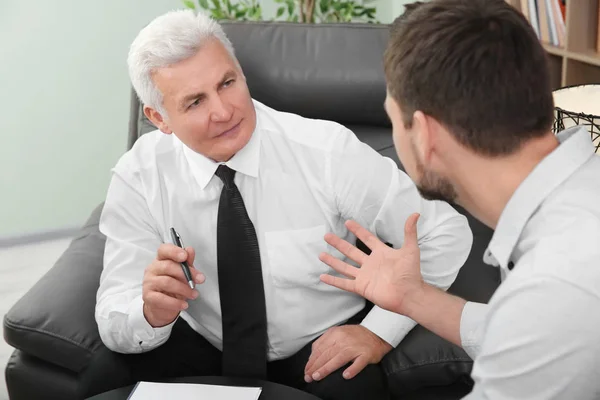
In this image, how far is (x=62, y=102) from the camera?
3.47 meters

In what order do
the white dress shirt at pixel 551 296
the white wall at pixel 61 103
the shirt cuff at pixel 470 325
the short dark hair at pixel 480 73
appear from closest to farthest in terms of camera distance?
the white dress shirt at pixel 551 296 < the short dark hair at pixel 480 73 < the shirt cuff at pixel 470 325 < the white wall at pixel 61 103

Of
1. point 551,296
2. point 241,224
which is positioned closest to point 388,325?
point 241,224

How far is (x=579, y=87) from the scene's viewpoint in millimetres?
1880

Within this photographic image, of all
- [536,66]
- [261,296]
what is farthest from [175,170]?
[536,66]

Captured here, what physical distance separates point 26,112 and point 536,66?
276cm

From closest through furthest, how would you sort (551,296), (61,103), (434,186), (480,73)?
(551,296)
(480,73)
(434,186)
(61,103)

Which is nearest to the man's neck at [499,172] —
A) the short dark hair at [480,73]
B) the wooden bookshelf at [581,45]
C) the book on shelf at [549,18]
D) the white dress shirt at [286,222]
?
the short dark hair at [480,73]

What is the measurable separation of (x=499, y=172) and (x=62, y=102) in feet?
8.78

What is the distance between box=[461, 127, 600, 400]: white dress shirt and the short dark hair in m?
0.07

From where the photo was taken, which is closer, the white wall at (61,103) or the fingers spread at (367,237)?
the fingers spread at (367,237)

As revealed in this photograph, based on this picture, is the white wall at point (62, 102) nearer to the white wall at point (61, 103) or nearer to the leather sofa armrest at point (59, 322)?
the white wall at point (61, 103)

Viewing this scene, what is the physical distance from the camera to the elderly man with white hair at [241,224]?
1.67m

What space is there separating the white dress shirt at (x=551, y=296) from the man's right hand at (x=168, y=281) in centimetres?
63

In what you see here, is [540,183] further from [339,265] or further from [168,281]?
[168,281]
